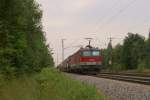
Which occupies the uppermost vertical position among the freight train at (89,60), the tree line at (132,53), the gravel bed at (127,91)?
the tree line at (132,53)

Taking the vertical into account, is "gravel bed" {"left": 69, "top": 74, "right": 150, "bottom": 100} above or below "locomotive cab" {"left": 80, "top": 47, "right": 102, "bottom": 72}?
below

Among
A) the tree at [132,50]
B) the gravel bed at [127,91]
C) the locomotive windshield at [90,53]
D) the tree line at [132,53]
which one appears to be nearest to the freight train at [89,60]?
the locomotive windshield at [90,53]

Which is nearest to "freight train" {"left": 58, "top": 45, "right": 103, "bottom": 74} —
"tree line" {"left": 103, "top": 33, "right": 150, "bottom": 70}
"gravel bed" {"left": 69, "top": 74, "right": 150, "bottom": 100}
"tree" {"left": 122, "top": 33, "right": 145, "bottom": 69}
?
"gravel bed" {"left": 69, "top": 74, "right": 150, "bottom": 100}

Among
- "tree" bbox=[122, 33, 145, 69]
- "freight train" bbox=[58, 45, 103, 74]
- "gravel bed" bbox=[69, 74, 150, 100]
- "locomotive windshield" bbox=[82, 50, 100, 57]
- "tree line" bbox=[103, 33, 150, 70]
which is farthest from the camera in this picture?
"tree" bbox=[122, 33, 145, 69]

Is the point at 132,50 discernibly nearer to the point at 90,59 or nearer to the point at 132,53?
the point at 132,53

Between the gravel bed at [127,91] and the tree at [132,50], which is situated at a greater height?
the tree at [132,50]

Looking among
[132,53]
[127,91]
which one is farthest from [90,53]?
[132,53]

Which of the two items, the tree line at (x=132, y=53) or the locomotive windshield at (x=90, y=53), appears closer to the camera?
the locomotive windshield at (x=90, y=53)

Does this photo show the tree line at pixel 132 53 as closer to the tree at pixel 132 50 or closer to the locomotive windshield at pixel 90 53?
the tree at pixel 132 50

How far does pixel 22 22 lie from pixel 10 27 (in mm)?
1435

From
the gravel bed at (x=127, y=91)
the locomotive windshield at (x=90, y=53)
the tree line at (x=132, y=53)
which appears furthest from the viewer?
the tree line at (x=132, y=53)

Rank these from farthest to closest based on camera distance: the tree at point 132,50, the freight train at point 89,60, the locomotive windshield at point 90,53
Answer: the tree at point 132,50 < the locomotive windshield at point 90,53 < the freight train at point 89,60

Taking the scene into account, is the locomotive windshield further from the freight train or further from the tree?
the tree

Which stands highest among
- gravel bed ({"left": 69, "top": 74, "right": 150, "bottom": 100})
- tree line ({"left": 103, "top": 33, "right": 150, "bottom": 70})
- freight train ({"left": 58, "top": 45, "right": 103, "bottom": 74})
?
tree line ({"left": 103, "top": 33, "right": 150, "bottom": 70})
